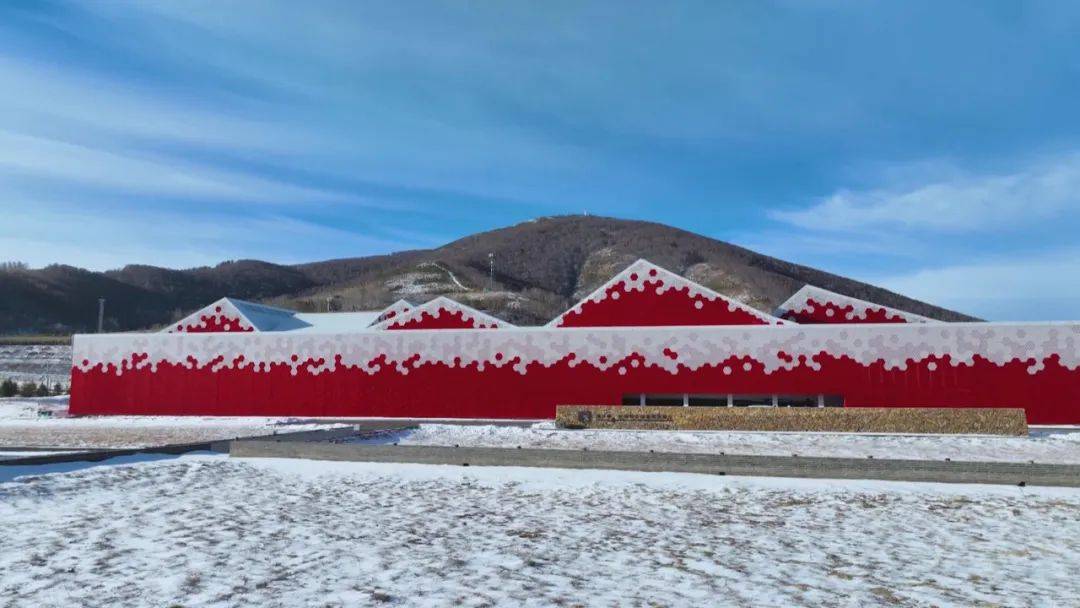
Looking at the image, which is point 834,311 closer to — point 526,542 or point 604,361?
point 604,361

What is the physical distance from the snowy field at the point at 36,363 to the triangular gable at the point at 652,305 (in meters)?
56.4

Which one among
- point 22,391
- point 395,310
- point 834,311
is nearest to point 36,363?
point 22,391

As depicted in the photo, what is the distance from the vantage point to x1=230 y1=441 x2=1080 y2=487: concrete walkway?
13.2m

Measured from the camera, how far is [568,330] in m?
33.6

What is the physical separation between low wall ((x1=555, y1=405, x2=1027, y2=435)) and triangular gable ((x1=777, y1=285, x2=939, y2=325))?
352 inches

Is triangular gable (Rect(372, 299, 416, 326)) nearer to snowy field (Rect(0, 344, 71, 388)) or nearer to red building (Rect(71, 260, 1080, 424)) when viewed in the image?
red building (Rect(71, 260, 1080, 424))

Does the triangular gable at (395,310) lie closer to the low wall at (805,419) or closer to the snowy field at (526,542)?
the low wall at (805,419)

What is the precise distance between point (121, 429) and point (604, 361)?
64.6ft

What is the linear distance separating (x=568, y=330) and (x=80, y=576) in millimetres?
27099

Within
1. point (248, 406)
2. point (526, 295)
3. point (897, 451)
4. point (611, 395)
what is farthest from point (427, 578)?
point (526, 295)

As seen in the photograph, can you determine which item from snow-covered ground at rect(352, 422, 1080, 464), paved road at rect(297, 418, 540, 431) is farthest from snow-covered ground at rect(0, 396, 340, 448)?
snow-covered ground at rect(352, 422, 1080, 464)

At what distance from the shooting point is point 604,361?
33062 mm

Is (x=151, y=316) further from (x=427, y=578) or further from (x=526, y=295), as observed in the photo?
(x=427, y=578)

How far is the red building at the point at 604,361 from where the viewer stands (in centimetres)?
2991
